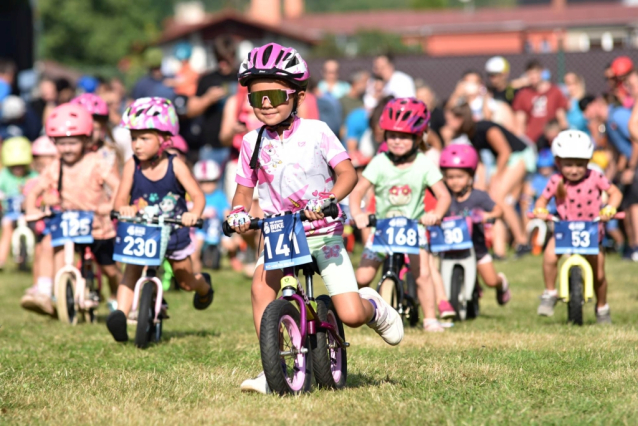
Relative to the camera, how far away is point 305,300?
6.25 metres

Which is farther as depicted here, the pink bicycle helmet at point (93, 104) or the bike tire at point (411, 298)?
the pink bicycle helmet at point (93, 104)

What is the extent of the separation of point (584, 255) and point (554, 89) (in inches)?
375

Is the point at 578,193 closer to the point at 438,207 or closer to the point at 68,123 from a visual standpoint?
the point at 438,207

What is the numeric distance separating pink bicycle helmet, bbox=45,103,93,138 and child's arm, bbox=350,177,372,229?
2.71m

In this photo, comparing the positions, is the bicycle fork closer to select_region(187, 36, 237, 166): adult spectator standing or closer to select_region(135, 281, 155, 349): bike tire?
select_region(135, 281, 155, 349): bike tire

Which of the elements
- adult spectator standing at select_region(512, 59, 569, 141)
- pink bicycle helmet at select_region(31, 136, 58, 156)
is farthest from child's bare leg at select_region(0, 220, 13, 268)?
adult spectator standing at select_region(512, 59, 569, 141)

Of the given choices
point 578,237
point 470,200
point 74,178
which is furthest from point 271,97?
point 470,200

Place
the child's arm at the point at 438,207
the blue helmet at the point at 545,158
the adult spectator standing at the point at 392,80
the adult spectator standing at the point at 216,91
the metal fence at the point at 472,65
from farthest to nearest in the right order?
the metal fence at the point at 472,65 < the blue helmet at the point at 545,158 < the adult spectator standing at the point at 392,80 < the adult spectator standing at the point at 216,91 < the child's arm at the point at 438,207

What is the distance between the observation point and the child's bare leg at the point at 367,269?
9383mm

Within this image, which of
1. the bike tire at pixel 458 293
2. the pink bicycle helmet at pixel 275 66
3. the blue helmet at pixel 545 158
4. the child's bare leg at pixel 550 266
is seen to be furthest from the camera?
the blue helmet at pixel 545 158

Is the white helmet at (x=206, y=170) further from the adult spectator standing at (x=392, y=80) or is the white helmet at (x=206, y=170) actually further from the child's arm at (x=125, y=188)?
the child's arm at (x=125, y=188)

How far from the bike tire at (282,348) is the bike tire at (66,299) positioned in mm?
4086

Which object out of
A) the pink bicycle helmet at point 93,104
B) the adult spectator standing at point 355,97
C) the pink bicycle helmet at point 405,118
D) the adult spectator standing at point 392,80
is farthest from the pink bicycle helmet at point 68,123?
the adult spectator standing at point 355,97

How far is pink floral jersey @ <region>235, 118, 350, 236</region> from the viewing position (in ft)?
20.8
